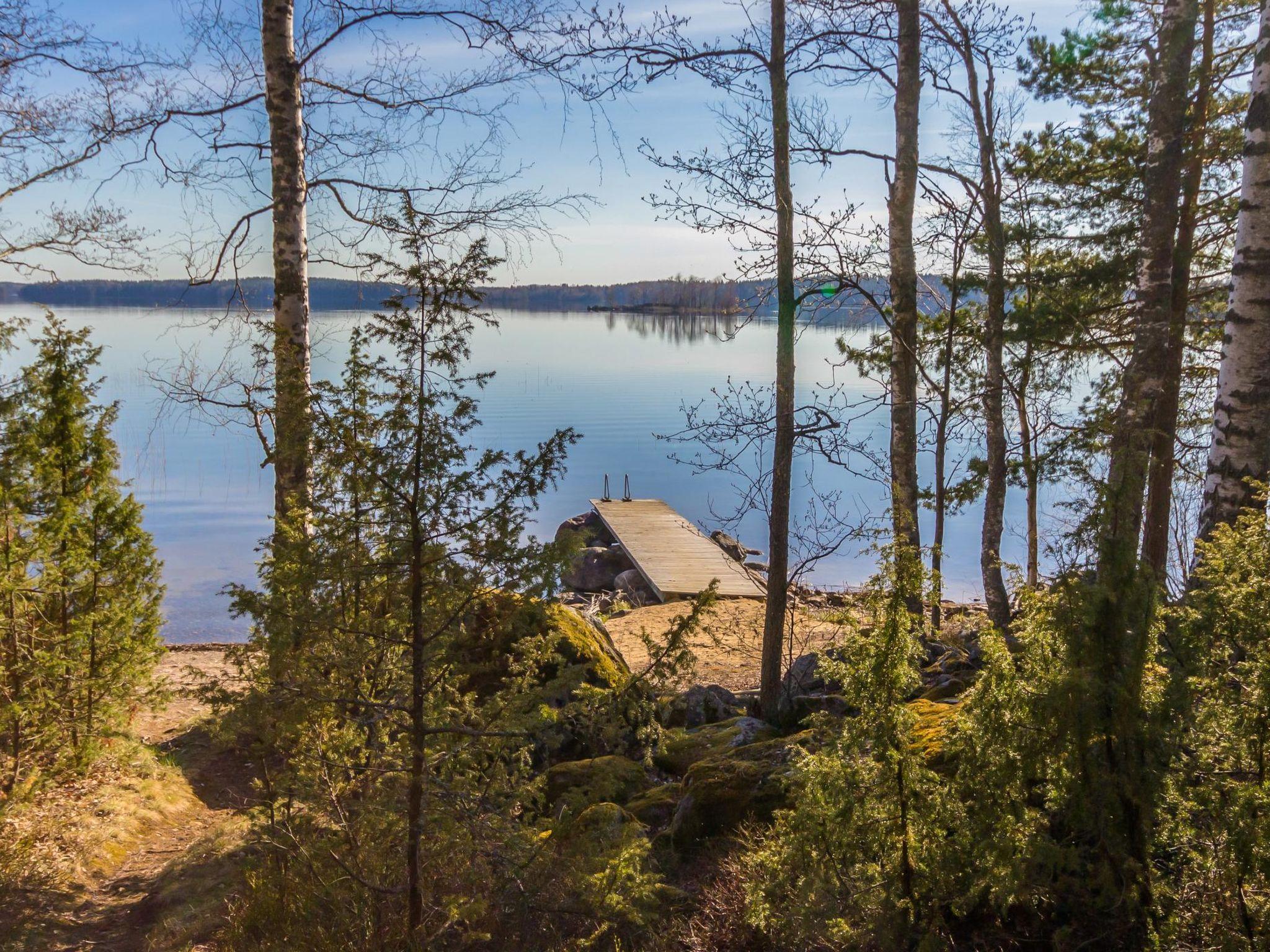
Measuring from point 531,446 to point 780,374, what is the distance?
75.8ft

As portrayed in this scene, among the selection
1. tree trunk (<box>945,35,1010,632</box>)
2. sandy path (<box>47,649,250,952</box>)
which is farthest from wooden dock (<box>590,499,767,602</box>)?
sandy path (<box>47,649,250,952</box>)

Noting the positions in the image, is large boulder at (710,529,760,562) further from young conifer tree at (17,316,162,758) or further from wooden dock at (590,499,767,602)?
young conifer tree at (17,316,162,758)

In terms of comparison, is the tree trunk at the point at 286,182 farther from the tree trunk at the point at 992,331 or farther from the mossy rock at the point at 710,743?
the tree trunk at the point at 992,331

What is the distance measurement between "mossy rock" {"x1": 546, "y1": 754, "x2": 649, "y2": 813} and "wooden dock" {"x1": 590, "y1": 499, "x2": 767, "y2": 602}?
7.29m

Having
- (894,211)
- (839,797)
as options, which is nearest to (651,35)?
(894,211)

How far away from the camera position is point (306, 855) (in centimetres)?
323

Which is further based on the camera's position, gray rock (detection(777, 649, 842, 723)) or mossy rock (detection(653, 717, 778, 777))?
gray rock (detection(777, 649, 842, 723))

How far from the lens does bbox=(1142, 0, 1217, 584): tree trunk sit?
956 centimetres

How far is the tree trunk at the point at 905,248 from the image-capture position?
8.34 metres

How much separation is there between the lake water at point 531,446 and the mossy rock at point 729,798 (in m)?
1.45

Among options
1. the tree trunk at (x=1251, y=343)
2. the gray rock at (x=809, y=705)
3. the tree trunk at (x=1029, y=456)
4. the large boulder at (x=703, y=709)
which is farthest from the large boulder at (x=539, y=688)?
the tree trunk at (x=1029, y=456)

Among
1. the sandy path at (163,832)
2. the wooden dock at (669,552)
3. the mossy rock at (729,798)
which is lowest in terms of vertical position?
the wooden dock at (669,552)

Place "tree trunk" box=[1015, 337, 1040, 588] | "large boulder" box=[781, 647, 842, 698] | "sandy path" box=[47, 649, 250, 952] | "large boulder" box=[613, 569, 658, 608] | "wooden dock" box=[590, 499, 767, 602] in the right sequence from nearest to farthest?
"sandy path" box=[47, 649, 250, 952], "large boulder" box=[781, 647, 842, 698], "tree trunk" box=[1015, 337, 1040, 588], "wooden dock" box=[590, 499, 767, 602], "large boulder" box=[613, 569, 658, 608]

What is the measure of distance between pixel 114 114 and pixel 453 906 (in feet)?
24.5
